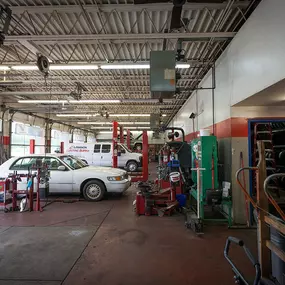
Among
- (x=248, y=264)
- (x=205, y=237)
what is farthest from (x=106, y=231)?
(x=248, y=264)

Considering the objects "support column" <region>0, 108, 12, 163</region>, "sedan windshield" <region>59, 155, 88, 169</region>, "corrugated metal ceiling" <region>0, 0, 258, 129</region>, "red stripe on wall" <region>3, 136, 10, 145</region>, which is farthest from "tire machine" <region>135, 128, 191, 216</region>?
"red stripe on wall" <region>3, 136, 10, 145</region>

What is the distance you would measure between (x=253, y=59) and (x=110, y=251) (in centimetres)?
395

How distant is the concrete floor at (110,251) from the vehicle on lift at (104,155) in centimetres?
759

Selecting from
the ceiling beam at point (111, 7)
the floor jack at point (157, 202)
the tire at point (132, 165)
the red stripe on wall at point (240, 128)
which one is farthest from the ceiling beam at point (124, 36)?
the tire at point (132, 165)

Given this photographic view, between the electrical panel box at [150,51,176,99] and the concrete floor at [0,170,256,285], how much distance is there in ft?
10.3

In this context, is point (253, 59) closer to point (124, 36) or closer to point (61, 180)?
point (124, 36)

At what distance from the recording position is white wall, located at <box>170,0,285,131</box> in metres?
2.74

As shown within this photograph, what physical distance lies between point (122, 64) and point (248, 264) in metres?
5.21

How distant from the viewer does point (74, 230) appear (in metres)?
3.94

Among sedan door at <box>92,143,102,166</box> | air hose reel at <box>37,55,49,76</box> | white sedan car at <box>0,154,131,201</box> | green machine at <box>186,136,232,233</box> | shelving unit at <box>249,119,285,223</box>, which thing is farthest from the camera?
sedan door at <box>92,143,102,166</box>

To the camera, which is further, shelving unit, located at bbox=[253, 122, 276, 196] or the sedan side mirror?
the sedan side mirror

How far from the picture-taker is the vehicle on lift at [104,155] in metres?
12.4

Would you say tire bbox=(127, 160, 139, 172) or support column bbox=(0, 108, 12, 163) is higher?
support column bbox=(0, 108, 12, 163)

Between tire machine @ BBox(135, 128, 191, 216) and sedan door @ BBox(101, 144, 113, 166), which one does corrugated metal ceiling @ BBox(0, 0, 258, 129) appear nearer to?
tire machine @ BBox(135, 128, 191, 216)
